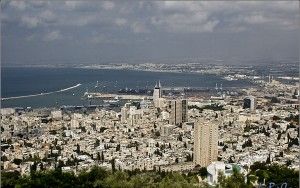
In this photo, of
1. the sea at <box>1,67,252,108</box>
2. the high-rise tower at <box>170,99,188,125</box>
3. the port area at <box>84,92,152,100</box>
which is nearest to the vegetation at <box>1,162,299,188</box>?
the sea at <box>1,67,252,108</box>

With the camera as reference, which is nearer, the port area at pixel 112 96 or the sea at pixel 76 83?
the sea at pixel 76 83

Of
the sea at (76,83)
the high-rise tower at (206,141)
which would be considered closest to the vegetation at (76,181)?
the high-rise tower at (206,141)

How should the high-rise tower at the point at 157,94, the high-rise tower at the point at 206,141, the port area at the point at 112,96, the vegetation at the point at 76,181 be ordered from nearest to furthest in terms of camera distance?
the vegetation at the point at 76,181, the high-rise tower at the point at 206,141, the high-rise tower at the point at 157,94, the port area at the point at 112,96

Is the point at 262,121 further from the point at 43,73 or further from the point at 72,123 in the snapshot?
the point at 43,73

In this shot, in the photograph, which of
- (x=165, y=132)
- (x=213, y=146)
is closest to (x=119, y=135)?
(x=165, y=132)

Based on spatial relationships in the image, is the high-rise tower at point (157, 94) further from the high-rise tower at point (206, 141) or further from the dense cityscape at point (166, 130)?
the high-rise tower at point (206, 141)

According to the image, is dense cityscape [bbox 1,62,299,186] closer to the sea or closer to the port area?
the port area

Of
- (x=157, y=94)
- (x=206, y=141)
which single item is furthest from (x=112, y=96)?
(x=206, y=141)

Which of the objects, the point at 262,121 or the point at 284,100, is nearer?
the point at 284,100

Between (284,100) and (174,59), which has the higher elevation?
(174,59)
